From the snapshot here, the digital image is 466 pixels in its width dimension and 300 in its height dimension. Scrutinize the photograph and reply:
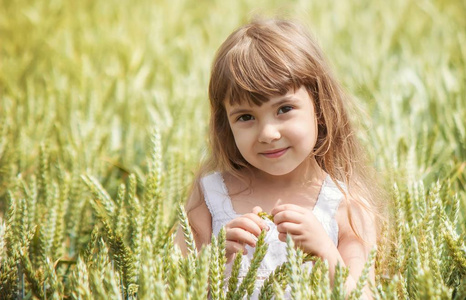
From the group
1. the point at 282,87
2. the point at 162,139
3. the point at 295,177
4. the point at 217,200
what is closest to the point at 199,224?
the point at 217,200

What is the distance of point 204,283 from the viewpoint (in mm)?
852

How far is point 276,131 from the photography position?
48.1 inches

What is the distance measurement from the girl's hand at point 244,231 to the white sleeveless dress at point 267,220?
115mm

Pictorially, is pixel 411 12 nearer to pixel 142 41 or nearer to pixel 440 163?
pixel 142 41

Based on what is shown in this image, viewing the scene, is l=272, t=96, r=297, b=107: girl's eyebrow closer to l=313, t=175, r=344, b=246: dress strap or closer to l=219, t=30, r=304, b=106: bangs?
l=219, t=30, r=304, b=106: bangs

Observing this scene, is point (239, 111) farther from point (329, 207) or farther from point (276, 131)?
point (329, 207)

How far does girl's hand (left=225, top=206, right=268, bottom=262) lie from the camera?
112 centimetres

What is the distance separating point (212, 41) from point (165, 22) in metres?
0.59

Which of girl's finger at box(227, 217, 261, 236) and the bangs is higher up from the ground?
the bangs

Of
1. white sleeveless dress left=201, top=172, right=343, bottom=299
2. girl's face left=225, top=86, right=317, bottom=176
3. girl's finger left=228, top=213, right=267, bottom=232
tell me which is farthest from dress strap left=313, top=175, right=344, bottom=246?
girl's finger left=228, top=213, right=267, bottom=232

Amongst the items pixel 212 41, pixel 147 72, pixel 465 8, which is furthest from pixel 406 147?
pixel 465 8

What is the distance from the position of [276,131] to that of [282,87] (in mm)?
88

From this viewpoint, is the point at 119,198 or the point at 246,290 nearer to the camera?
the point at 246,290

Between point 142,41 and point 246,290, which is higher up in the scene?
point 142,41
